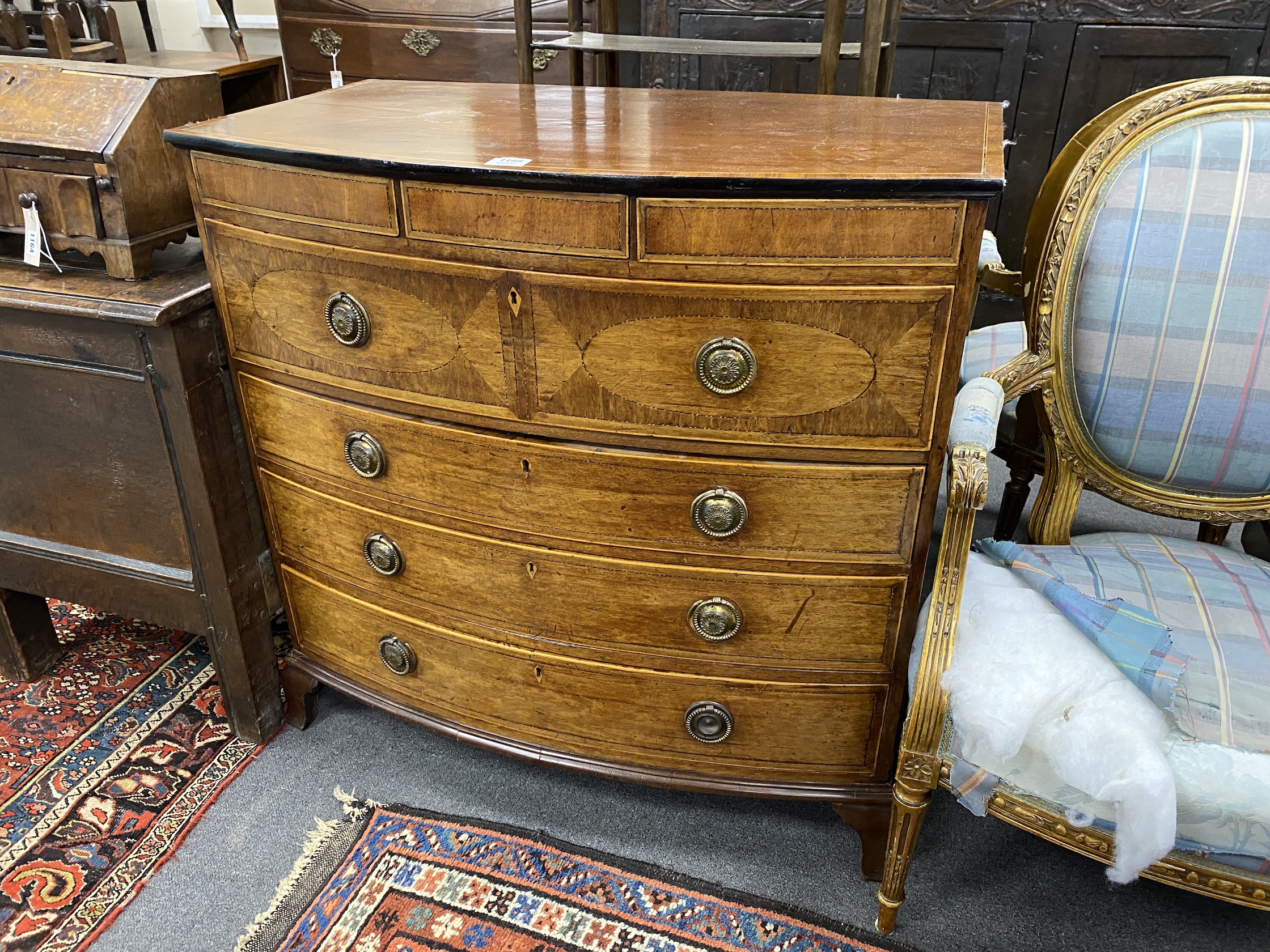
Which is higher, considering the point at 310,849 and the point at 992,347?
the point at 992,347

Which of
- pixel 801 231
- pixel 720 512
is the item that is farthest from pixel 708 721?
pixel 801 231

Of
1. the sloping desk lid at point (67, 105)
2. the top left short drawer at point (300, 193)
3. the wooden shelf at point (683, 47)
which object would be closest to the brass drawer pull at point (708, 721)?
the top left short drawer at point (300, 193)

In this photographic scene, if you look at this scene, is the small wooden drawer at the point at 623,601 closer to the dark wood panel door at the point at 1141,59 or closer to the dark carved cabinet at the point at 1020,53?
the dark carved cabinet at the point at 1020,53

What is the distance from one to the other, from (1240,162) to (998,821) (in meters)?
1.26

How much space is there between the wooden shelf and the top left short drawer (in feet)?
4.53

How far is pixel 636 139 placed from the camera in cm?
139

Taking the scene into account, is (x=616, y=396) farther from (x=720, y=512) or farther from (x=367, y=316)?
(x=367, y=316)

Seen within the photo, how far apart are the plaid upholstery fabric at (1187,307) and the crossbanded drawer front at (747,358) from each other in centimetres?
44

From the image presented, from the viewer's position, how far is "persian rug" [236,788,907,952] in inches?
61.9

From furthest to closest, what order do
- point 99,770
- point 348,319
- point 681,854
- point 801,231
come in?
point 99,770 < point 681,854 < point 348,319 < point 801,231

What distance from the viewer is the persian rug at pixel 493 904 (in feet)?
5.16

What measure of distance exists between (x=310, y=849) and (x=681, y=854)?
706mm

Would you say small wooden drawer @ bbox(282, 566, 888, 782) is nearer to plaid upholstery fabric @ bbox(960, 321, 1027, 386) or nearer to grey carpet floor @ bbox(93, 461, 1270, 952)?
grey carpet floor @ bbox(93, 461, 1270, 952)

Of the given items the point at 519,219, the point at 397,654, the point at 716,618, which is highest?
the point at 519,219
